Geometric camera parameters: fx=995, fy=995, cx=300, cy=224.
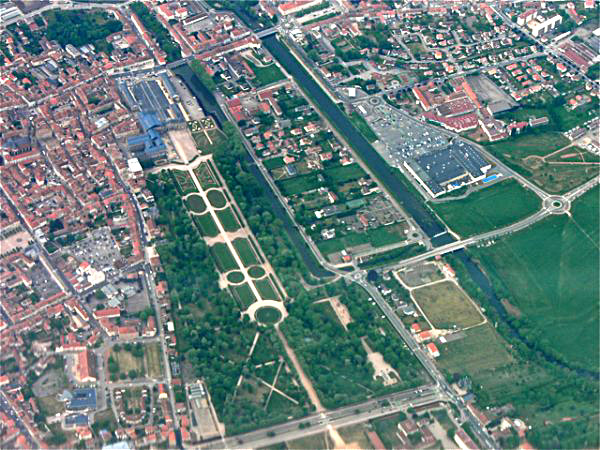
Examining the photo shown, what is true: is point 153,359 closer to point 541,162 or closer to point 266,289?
point 266,289

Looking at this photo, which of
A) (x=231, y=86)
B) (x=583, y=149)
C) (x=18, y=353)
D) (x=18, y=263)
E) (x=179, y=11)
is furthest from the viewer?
(x=179, y=11)

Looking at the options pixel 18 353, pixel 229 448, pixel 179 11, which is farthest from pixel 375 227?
pixel 179 11

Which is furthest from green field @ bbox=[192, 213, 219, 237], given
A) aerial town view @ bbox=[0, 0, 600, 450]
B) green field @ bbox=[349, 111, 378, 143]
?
green field @ bbox=[349, 111, 378, 143]

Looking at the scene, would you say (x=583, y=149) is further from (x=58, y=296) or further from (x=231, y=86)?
(x=58, y=296)

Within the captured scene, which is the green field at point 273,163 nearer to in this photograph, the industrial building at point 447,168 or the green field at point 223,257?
the green field at point 223,257

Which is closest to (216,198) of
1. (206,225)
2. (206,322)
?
(206,225)

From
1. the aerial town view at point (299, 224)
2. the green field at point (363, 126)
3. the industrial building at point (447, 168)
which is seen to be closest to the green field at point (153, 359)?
the aerial town view at point (299, 224)

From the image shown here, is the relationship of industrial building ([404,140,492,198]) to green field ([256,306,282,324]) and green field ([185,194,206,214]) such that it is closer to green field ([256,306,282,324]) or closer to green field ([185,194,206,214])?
green field ([185,194,206,214])
